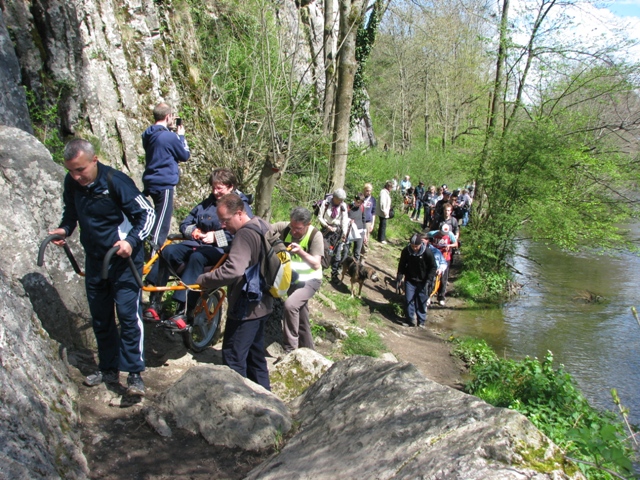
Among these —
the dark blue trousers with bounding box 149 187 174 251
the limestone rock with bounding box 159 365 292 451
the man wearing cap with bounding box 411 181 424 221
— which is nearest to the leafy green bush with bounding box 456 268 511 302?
the man wearing cap with bounding box 411 181 424 221

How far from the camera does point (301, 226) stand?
5527 mm

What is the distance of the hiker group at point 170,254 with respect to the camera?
3.95 meters

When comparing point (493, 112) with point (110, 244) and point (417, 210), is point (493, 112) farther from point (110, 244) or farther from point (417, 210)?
point (110, 244)

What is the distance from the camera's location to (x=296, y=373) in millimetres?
5020

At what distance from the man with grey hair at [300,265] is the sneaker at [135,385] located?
1985 mm

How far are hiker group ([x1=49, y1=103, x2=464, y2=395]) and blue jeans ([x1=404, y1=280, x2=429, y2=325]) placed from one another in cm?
492

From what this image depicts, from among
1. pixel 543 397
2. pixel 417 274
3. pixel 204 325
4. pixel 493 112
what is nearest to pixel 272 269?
pixel 204 325

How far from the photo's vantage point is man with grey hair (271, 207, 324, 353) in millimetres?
5539

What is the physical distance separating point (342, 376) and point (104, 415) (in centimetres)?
182

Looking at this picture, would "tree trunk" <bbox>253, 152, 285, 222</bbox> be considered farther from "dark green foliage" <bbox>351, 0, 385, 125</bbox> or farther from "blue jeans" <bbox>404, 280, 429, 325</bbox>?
"dark green foliage" <bbox>351, 0, 385, 125</bbox>

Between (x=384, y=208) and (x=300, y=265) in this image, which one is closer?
(x=300, y=265)

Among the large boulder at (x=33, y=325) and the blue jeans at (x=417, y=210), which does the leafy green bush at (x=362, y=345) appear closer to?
the large boulder at (x=33, y=325)

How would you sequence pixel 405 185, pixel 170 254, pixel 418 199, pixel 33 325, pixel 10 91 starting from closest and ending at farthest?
pixel 33 325 → pixel 170 254 → pixel 10 91 → pixel 405 185 → pixel 418 199

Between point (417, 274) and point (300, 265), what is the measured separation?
522 centimetres
